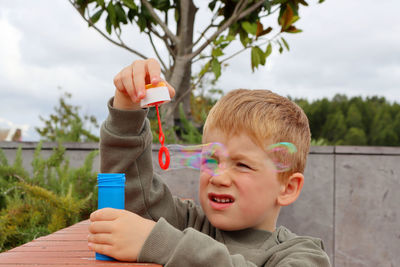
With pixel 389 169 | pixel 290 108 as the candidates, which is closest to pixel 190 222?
pixel 290 108

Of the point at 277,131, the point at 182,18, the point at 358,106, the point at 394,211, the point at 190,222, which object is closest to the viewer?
the point at 277,131

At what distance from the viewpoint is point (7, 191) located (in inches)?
133

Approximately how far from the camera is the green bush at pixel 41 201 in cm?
296

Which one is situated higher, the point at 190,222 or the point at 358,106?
the point at 358,106

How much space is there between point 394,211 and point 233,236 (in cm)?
334

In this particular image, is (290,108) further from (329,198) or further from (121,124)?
(329,198)

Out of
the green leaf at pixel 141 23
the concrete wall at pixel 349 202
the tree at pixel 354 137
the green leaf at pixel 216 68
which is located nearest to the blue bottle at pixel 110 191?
the green leaf at pixel 216 68

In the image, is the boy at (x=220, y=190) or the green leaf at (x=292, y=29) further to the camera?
the green leaf at (x=292, y=29)

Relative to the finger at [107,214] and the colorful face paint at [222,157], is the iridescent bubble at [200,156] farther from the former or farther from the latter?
the finger at [107,214]

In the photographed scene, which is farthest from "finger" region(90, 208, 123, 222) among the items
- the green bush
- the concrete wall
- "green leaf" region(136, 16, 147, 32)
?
"green leaf" region(136, 16, 147, 32)

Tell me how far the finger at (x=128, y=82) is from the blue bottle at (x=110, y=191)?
0.28 m

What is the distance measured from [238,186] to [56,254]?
0.59m

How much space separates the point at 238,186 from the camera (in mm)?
1387

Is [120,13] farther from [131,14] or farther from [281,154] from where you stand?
[281,154]
